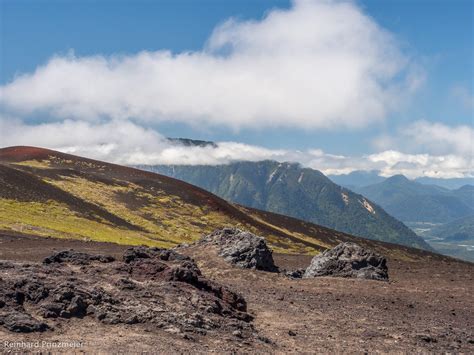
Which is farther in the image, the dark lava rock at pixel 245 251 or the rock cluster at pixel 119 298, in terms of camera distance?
the dark lava rock at pixel 245 251

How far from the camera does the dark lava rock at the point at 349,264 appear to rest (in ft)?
131

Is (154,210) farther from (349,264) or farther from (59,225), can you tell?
(349,264)

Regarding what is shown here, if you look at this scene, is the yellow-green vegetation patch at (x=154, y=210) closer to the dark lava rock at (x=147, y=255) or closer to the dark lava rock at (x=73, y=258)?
the dark lava rock at (x=147, y=255)

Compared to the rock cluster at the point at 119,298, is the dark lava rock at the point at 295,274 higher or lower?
lower

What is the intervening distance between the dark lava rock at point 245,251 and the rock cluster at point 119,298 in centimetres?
1392

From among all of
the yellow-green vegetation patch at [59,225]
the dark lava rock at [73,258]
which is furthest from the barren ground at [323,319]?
the yellow-green vegetation patch at [59,225]

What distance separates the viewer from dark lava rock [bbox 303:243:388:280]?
131 ft

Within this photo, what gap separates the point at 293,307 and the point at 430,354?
9.35 meters

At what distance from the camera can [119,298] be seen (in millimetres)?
21688

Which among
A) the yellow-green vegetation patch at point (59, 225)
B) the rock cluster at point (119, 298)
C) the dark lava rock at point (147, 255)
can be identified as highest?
the dark lava rock at point (147, 255)

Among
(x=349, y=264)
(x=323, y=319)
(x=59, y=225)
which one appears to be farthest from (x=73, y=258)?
(x=59, y=225)

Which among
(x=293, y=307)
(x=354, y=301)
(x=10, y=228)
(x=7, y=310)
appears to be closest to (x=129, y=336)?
(x=7, y=310)

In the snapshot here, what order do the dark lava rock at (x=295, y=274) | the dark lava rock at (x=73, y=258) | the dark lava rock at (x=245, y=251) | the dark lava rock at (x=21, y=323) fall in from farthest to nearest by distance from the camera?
the dark lava rock at (x=295, y=274)
the dark lava rock at (x=245, y=251)
the dark lava rock at (x=73, y=258)
the dark lava rock at (x=21, y=323)

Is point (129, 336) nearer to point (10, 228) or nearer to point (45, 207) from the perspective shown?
point (10, 228)
